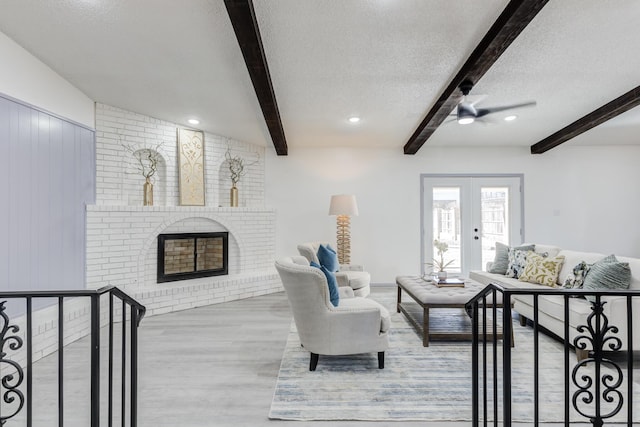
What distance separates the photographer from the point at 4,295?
1.60 meters

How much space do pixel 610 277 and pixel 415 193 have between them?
3.37 m

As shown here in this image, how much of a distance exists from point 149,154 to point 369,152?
3.53m

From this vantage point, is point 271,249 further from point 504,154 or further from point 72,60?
point 504,154

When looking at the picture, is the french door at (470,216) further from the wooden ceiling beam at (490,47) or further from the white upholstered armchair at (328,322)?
the white upholstered armchair at (328,322)

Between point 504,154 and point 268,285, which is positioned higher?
point 504,154

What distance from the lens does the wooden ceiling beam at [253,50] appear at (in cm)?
249

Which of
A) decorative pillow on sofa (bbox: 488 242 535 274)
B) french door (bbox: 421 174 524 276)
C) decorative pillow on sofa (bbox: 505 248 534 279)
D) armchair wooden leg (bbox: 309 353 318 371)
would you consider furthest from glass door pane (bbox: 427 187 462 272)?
armchair wooden leg (bbox: 309 353 318 371)

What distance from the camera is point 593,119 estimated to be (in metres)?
4.82

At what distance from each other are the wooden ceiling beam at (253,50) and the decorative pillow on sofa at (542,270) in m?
3.62

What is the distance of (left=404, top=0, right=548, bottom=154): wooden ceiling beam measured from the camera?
261 cm

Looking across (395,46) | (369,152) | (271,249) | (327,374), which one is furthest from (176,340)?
(369,152)

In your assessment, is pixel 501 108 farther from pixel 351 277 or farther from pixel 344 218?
pixel 344 218

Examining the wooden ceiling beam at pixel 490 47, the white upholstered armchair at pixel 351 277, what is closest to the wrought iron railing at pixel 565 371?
the white upholstered armchair at pixel 351 277

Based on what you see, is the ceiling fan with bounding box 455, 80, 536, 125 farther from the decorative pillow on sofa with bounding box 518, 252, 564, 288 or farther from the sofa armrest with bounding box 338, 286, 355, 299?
the sofa armrest with bounding box 338, 286, 355, 299
